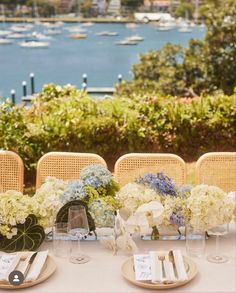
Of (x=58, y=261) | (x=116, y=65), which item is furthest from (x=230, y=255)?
(x=116, y=65)

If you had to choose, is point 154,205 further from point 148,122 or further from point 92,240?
point 148,122

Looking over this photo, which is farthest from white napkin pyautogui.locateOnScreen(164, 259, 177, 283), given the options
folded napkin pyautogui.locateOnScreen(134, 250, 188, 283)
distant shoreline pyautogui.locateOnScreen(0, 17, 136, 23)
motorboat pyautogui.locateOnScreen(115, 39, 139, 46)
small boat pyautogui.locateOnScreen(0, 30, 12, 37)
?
motorboat pyautogui.locateOnScreen(115, 39, 139, 46)

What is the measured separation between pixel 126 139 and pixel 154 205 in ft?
10.5

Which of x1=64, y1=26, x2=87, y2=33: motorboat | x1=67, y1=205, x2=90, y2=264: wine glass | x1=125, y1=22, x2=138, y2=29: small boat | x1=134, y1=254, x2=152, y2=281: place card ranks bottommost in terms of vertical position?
x1=134, y1=254, x2=152, y2=281: place card

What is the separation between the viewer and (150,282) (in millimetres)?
1897

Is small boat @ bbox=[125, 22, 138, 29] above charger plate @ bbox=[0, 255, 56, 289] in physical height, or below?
above

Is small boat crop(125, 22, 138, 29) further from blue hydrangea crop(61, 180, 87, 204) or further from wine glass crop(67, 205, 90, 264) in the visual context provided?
wine glass crop(67, 205, 90, 264)

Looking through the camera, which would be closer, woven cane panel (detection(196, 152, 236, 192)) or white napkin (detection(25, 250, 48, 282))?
white napkin (detection(25, 250, 48, 282))

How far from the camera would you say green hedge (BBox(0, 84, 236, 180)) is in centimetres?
503

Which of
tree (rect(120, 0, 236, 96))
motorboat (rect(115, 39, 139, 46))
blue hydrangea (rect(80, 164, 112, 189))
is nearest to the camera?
blue hydrangea (rect(80, 164, 112, 189))

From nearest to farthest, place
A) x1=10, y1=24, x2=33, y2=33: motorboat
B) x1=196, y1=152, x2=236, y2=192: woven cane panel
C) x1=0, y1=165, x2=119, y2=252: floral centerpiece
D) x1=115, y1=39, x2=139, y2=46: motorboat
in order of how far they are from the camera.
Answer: x1=0, y1=165, x2=119, y2=252: floral centerpiece → x1=196, y1=152, x2=236, y2=192: woven cane panel → x1=10, y1=24, x2=33, y2=33: motorboat → x1=115, y1=39, x2=139, y2=46: motorboat

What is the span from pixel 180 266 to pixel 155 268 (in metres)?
0.09

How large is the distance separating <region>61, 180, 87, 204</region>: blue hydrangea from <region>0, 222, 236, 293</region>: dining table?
7.3 inches

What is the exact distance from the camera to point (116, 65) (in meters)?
14.7
